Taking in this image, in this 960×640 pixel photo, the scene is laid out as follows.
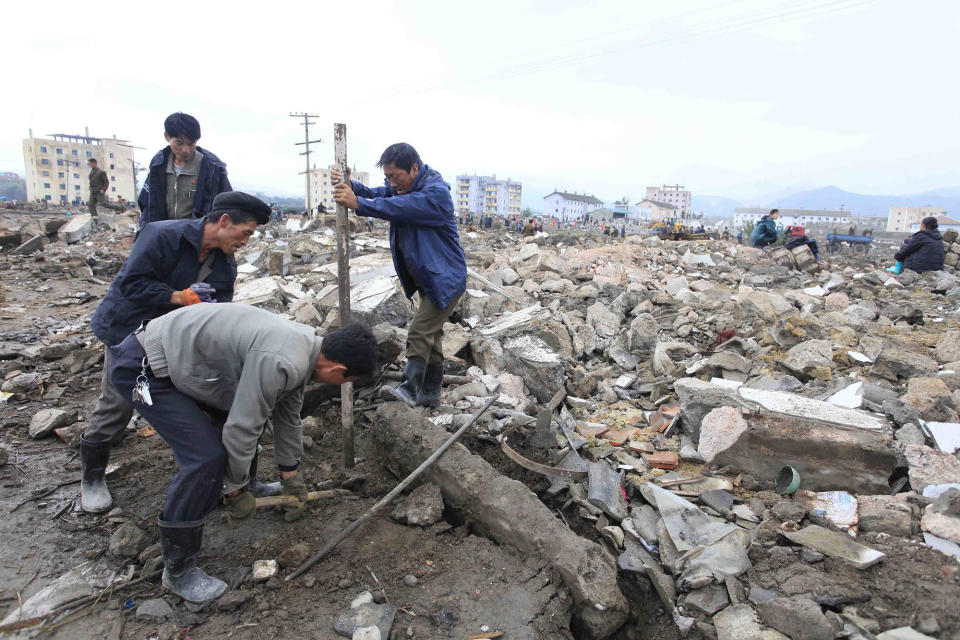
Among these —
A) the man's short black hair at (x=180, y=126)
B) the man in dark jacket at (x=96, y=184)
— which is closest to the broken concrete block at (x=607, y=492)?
the man's short black hair at (x=180, y=126)

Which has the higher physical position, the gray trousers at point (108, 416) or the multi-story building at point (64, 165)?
the multi-story building at point (64, 165)

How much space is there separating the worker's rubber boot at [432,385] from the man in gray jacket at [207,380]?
1573mm

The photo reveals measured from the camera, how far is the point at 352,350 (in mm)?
2211

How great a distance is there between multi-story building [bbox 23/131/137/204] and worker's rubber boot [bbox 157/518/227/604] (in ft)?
266

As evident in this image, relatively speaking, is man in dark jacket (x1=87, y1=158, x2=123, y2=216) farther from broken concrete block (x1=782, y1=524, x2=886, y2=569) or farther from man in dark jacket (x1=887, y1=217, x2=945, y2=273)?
man in dark jacket (x1=887, y1=217, x2=945, y2=273)

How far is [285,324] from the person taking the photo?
2211 mm

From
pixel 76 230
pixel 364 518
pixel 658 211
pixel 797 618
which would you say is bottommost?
pixel 797 618

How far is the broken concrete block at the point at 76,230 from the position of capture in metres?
13.6

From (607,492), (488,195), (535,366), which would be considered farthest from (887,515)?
(488,195)

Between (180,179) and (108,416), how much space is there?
148cm

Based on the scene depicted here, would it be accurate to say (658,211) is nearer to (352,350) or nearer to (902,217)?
(902,217)

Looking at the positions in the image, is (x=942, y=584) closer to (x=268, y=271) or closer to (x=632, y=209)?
(x=268, y=271)

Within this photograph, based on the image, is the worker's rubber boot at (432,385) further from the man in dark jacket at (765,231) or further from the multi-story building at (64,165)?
the multi-story building at (64,165)

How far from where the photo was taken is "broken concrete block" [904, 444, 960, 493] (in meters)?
2.84
